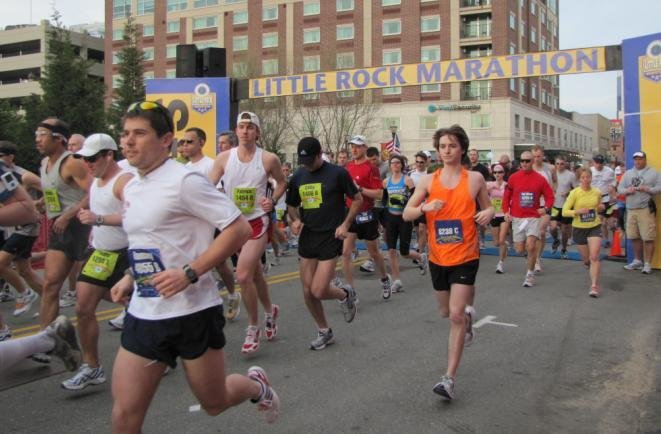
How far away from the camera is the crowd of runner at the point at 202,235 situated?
282 centimetres

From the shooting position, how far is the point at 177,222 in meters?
2.84

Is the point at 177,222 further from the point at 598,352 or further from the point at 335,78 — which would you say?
the point at 335,78

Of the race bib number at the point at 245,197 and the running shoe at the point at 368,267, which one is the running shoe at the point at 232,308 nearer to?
the race bib number at the point at 245,197

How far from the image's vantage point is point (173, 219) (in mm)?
2828

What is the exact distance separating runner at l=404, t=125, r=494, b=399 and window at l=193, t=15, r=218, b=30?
198ft

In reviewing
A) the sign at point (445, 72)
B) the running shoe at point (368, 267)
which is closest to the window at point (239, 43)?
the sign at point (445, 72)

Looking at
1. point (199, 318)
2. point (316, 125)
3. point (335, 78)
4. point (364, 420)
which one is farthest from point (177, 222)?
point (316, 125)

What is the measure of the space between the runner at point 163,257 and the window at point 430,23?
53.0 meters

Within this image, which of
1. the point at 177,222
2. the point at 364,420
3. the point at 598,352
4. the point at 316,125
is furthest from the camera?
the point at 316,125

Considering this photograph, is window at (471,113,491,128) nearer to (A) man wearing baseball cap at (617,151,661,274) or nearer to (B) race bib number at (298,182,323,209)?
(A) man wearing baseball cap at (617,151,661,274)

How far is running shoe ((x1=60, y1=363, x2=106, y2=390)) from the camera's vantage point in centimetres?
466

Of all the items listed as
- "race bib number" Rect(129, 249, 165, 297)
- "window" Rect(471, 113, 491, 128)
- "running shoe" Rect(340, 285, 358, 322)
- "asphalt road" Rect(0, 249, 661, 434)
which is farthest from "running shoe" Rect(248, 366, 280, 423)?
"window" Rect(471, 113, 491, 128)

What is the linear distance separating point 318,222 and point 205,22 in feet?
197

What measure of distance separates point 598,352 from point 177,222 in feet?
15.0
